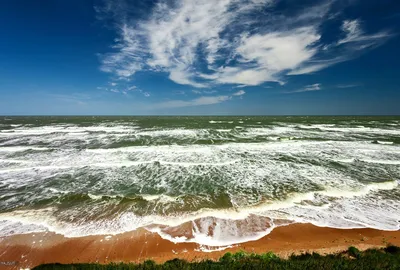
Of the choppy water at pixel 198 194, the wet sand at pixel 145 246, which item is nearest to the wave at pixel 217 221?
the choppy water at pixel 198 194

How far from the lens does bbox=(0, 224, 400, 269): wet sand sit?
20.1 feet

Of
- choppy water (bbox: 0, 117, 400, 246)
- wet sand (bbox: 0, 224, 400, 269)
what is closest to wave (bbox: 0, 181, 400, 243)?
choppy water (bbox: 0, 117, 400, 246)

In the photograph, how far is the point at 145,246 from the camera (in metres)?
6.71

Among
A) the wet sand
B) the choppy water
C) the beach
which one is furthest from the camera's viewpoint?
the choppy water

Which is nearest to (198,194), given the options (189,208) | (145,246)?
(189,208)

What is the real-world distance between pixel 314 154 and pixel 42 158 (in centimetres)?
2648

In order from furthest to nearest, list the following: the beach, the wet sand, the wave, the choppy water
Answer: the choppy water → the wave → the beach → the wet sand

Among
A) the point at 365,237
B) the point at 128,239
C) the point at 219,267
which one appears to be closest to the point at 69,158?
the point at 128,239

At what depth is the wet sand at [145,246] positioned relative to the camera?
242 inches

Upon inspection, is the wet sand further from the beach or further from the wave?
the wave

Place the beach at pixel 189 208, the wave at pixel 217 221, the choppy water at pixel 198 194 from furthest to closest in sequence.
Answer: the choppy water at pixel 198 194 → the wave at pixel 217 221 → the beach at pixel 189 208

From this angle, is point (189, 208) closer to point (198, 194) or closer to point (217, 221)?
point (198, 194)

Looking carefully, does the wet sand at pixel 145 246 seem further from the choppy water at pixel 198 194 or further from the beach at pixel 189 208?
the choppy water at pixel 198 194

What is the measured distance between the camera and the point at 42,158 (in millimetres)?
18516
